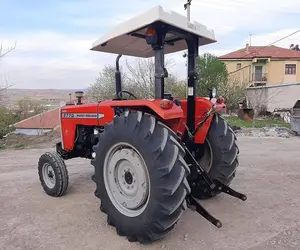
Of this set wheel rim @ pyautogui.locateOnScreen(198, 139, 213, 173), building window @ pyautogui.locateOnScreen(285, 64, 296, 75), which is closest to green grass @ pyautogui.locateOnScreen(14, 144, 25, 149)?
wheel rim @ pyautogui.locateOnScreen(198, 139, 213, 173)

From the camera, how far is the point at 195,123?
12.4 feet

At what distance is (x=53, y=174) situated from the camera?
4.27 m

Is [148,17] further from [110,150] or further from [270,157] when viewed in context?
[270,157]

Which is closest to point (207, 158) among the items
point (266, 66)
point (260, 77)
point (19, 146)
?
point (19, 146)

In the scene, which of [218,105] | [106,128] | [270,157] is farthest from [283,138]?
[106,128]

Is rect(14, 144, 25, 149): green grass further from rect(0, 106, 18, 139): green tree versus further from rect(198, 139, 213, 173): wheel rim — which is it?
rect(198, 139, 213, 173): wheel rim

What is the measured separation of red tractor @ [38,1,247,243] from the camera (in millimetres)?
2744

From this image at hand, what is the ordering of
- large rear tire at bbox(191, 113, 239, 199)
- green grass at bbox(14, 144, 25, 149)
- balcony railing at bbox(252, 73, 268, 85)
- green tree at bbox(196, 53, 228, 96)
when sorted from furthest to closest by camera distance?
balcony railing at bbox(252, 73, 268, 85) → green tree at bbox(196, 53, 228, 96) → green grass at bbox(14, 144, 25, 149) → large rear tire at bbox(191, 113, 239, 199)

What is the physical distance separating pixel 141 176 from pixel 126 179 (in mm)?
249

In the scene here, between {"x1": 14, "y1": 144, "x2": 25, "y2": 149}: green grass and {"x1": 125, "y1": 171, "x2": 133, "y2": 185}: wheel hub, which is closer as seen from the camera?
{"x1": 125, "y1": 171, "x2": 133, "y2": 185}: wheel hub

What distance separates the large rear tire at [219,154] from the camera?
3818 millimetres

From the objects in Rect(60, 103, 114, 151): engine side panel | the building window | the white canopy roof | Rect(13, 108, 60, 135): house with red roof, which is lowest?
Rect(13, 108, 60, 135): house with red roof

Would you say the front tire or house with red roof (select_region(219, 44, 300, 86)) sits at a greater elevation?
house with red roof (select_region(219, 44, 300, 86))

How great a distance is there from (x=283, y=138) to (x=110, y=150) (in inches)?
336
